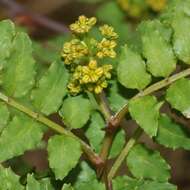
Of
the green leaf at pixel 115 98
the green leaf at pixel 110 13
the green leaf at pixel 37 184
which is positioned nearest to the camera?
the green leaf at pixel 37 184

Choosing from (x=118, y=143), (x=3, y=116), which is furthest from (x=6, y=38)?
(x=118, y=143)

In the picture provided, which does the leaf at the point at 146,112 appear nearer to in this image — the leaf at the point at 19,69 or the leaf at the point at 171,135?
the leaf at the point at 171,135

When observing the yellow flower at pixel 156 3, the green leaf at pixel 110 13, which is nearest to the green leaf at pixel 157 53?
the yellow flower at pixel 156 3

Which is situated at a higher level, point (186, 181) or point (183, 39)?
point (183, 39)

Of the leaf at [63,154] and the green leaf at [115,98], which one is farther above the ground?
the green leaf at [115,98]

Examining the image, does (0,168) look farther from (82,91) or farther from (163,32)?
(163,32)

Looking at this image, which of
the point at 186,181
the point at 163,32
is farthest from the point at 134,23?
the point at 163,32
